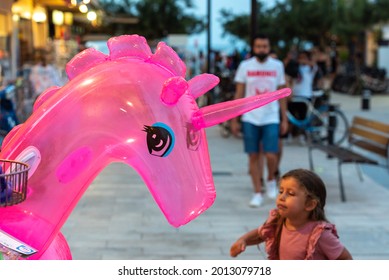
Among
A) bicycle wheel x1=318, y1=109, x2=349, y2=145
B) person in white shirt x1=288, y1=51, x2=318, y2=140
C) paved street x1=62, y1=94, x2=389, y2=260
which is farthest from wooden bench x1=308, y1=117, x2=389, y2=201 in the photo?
person in white shirt x1=288, y1=51, x2=318, y2=140

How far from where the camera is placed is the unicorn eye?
2.31 meters

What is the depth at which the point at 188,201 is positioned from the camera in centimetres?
234

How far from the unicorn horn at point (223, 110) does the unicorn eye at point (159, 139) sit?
0.11m

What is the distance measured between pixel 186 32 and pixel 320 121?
32841 millimetres

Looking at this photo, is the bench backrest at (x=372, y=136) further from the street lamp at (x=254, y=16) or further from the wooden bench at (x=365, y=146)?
the street lamp at (x=254, y=16)

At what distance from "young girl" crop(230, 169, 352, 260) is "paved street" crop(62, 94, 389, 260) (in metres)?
2.09

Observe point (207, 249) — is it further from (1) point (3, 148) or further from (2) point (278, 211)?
(1) point (3, 148)

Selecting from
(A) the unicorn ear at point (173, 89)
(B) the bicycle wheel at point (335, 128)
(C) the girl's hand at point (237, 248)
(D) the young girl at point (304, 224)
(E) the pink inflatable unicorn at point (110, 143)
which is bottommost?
(B) the bicycle wheel at point (335, 128)

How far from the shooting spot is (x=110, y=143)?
7.63 feet

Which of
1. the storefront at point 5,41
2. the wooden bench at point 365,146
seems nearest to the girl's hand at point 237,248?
the wooden bench at point 365,146

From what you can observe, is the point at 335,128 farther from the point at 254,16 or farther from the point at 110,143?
the point at 110,143

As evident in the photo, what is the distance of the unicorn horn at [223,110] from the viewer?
2.38 metres

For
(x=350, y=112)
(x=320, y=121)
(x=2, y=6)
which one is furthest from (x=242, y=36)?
(x=2, y=6)

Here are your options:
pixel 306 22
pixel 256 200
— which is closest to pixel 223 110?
pixel 256 200
